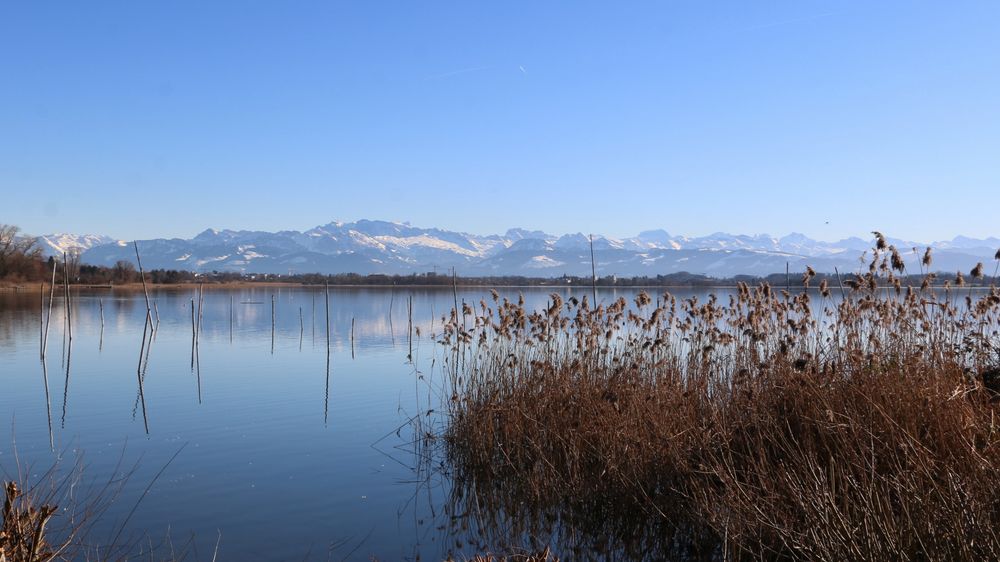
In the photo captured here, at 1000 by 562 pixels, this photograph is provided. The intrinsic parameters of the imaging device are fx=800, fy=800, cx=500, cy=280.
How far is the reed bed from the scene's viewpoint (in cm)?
418

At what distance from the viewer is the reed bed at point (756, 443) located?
418 cm

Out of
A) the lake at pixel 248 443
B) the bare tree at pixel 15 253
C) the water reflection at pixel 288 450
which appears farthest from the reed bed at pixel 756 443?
the bare tree at pixel 15 253

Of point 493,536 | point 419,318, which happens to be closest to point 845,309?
point 493,536

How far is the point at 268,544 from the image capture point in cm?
746

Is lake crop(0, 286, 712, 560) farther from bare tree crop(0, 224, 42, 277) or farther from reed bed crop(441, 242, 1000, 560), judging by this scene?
bare tree crop(0, 224, 42, 277)

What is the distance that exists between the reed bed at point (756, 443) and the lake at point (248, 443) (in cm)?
85

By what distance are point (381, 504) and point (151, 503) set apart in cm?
243

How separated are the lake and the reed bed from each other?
0.85 metres

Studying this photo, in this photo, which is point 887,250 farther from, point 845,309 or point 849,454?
point 849,454

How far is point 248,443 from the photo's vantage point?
11.8m

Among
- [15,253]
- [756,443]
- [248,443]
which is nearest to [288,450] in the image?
[248,443]

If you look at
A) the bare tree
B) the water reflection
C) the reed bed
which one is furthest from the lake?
the bare tree

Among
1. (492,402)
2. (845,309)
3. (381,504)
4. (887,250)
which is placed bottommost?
(381,504)

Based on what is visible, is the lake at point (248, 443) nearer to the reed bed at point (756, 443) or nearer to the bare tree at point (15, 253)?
the reed bed at point (756, 443)
